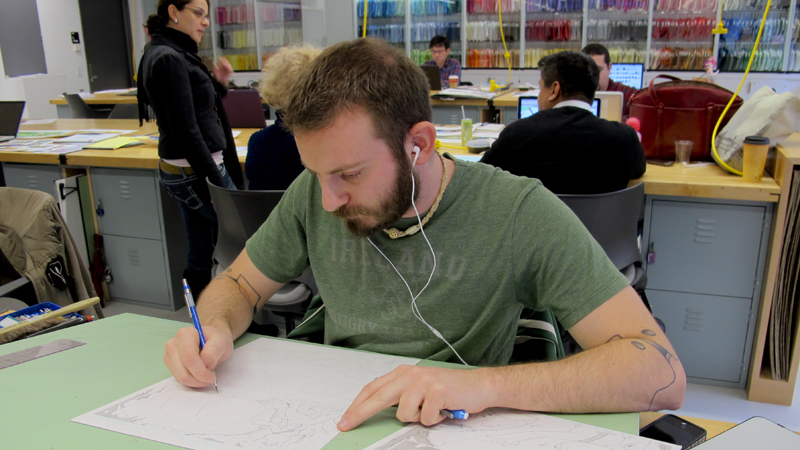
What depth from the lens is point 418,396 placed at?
0.73 metres

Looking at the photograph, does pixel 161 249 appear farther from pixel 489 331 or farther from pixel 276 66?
pixel 489 331

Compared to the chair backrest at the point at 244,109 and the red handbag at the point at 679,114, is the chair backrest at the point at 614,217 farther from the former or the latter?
the chair backrest at the point at 244,109

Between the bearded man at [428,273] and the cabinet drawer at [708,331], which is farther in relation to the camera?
the cabinet drawer at [708,331]

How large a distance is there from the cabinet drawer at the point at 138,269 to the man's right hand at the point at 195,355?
210cm

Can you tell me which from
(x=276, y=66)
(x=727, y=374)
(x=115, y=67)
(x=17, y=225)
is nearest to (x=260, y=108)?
(x=276, y=66)

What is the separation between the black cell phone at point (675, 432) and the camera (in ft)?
2.50

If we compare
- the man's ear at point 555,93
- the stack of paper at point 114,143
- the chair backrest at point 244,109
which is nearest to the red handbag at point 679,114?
the man's ear at point 555,93

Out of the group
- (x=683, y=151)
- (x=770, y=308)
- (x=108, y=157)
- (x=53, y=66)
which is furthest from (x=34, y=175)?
(x=53, y=66)

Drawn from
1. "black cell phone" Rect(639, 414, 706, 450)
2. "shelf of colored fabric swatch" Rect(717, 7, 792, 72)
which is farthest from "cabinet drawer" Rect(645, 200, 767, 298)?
"shelf of colored fabric swatch" Rect(717, 7, 792, 72)

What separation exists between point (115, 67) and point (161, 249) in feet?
20.1

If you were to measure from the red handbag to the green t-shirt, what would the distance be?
1594mm

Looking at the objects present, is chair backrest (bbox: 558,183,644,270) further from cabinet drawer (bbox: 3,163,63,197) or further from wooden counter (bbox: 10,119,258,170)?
cabinet drawer (bbox: 3,163,63,197)

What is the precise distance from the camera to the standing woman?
219 centimetres

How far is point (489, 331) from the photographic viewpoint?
3.22ft
